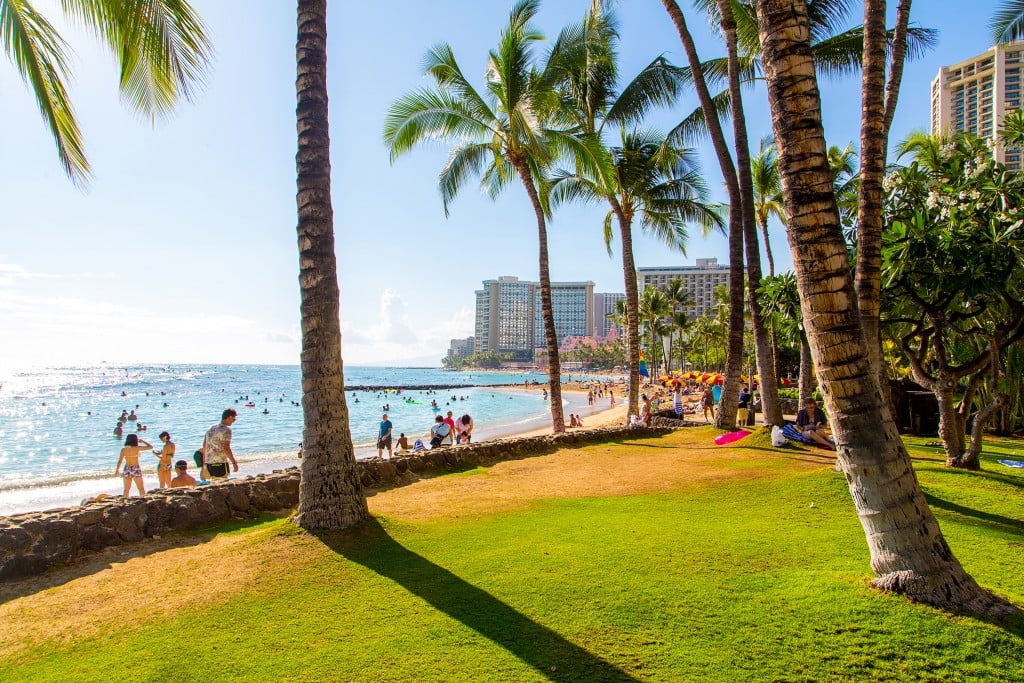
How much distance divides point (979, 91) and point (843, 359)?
919 inches

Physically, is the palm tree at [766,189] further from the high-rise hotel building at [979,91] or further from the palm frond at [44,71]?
the palm frond at [44,71]

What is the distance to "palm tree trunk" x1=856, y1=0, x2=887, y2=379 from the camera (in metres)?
6.56

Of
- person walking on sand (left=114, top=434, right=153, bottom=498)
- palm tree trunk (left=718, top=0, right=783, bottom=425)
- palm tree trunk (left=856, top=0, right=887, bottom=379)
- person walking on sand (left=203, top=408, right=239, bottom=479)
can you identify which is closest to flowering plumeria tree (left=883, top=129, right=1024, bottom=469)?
palm tree trunk (left=856, top=0, right=887, bottom=379)

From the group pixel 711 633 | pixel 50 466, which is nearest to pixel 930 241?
pixel 711 633

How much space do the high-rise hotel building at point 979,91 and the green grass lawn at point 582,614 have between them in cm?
1678

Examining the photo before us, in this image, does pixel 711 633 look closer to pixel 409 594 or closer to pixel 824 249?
pixel 409 594

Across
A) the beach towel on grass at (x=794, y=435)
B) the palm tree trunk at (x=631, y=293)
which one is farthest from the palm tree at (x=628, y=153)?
the beach towel on grass at (x=794, y=435)

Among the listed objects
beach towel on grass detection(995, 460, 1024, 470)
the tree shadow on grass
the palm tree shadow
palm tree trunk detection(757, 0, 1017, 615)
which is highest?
palm tree trunk detection(757, 0, 1017, 615)

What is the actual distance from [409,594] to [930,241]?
7252mm

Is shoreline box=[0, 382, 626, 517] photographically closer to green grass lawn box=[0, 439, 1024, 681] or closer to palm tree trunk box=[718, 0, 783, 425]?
green grass lawn box=[0, 439, 1024, 681]

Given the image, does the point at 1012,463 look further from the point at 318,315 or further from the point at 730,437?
the point at 318,315

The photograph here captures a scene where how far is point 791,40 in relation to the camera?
145 inches

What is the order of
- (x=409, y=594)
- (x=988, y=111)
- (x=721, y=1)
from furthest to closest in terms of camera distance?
(x=988, y=111)
(x=721, y=1)
(x=409, y=594)

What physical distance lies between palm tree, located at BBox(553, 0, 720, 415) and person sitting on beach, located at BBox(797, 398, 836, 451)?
442 cm
